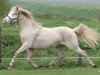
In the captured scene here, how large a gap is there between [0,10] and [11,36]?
7994 millimetres

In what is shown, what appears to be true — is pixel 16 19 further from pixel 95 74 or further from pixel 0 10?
pixel 0 10

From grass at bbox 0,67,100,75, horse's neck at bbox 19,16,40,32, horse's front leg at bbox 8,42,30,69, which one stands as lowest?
grass at bbox 0,67,100,75

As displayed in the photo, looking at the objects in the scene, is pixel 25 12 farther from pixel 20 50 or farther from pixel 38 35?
pixel 20 50

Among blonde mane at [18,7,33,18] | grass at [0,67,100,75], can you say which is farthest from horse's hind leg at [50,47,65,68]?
blonde mane at [18,7,33,18]

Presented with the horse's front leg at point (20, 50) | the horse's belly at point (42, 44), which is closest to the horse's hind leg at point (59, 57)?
the horse's belly at point (42, 44)

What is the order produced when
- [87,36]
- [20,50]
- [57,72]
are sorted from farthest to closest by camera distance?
[87,36], [20,50], [57,72]

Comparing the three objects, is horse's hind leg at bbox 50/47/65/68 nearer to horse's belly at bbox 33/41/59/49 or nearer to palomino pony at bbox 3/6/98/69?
palomino pony at bbox 3/6/98/69

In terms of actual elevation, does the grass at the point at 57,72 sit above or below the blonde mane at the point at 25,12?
below

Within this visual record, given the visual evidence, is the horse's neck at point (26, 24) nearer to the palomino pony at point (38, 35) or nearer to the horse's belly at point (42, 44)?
the palomino pony at point (38, 35)

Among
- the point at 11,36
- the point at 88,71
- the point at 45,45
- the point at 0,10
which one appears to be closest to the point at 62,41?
the point at 45,45

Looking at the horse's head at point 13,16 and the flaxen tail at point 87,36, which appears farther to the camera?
the flaxen tail at point 87,36

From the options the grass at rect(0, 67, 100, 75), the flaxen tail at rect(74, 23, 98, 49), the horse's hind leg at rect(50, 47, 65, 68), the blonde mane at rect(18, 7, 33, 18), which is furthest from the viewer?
the flaxen tail at rect(74, 23, 98, 49)

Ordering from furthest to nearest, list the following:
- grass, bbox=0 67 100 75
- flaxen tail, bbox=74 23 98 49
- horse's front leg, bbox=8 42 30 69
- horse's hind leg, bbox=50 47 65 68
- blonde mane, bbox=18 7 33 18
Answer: flaxen tail, bbox=74 23 98 49, horse's hind leg, bbox=50 47 65 68, blonde mane, bbox=18 7 33 18, horse's front leg, bbox=8 42 30 69, grass, bbox=0 67 100 75

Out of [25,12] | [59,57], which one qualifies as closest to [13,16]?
[25,12]
